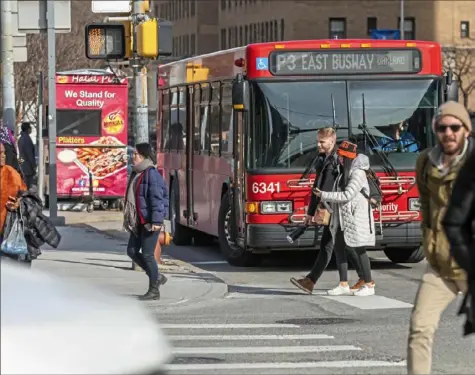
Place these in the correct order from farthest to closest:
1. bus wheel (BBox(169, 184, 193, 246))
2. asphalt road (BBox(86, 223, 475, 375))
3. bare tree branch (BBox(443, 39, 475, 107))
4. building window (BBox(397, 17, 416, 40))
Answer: building window (BBox(397, 17, 416, 40)) → bare tree branch (BBox(443, 39, 475, 107)) → bus wheel (BBox(169, 184, 193, 246)) → asphalt road (BBox(86, 223, 475, 375))

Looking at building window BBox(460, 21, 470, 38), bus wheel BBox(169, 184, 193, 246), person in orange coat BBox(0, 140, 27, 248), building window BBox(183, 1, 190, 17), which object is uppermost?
building window BBox(183, 1, 190, 17)

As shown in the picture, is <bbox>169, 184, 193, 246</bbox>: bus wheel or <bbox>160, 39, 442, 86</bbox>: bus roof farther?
<bbox>169, 184, 193, 246</bbox>: bus wheel

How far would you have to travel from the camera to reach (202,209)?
67.5 feet

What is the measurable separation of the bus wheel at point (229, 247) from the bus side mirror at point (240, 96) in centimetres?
189

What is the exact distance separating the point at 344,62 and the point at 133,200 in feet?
13.7

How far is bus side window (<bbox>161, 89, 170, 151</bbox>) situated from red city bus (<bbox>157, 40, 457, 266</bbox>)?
4905 mm

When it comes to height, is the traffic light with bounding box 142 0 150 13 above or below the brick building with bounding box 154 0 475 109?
below

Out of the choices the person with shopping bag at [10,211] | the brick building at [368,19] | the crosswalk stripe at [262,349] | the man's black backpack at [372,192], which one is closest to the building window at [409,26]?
the brick building at [368,19]

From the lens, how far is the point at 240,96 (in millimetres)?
17219

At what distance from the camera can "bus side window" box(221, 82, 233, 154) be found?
60.7 ft

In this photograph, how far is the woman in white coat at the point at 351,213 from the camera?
1465 cm

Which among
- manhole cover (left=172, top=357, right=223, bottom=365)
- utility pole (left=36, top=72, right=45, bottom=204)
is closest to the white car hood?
manhole cover (left=172, top=357, right=223, bottom=365)

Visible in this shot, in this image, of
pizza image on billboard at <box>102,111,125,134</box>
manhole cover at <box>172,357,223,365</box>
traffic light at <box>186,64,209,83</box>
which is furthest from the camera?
pizza image on billboard at <box>102,111,125,134</box>

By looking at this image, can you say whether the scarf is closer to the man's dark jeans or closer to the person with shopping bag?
the man's dark jeans
